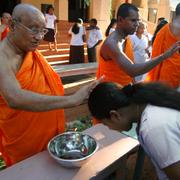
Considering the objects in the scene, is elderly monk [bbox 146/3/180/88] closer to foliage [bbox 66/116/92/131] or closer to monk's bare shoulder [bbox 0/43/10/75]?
foliage [bbox 66/116/92/131]

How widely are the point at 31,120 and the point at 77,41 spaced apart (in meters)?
5.96

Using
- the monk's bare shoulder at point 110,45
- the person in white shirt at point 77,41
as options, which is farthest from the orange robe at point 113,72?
the person in white shirt at point 77,41

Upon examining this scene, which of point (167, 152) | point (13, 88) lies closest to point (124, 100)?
point (167, 152)

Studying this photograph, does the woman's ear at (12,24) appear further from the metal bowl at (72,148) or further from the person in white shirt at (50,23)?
the person in white shirt at (50,23)

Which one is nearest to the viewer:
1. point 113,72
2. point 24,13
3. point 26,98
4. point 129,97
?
point 129,97

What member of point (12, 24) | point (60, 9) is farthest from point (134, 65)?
point (60, 9)

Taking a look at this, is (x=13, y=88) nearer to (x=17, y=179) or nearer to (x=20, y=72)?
(x=20, y=72)

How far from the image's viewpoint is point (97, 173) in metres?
1.85

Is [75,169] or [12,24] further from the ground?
[12,24]

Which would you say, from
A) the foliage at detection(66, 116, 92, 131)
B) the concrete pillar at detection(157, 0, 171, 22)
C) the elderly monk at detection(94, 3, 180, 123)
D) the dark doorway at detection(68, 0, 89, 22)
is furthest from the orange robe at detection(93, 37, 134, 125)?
the concrete pillar at detection(157, 0, 171, 22)

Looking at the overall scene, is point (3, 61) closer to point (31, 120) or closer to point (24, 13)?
point (24, 13)

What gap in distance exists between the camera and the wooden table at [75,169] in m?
1.80

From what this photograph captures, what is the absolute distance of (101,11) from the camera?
11414 mm

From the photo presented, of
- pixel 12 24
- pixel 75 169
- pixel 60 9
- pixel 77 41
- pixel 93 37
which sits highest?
pixel 60 9
